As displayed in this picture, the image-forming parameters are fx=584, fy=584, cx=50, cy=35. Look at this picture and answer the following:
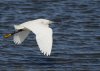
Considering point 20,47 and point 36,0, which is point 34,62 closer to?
point 20,47

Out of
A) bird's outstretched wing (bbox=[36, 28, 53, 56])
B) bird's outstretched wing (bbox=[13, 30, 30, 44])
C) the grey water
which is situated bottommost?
the grey water

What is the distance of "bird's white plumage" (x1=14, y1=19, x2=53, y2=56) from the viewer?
870 centimetres

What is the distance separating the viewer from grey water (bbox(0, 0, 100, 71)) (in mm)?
12383

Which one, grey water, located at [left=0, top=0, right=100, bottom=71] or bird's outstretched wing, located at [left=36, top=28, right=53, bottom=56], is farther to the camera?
grey water, located at [left=0, top=0, right=100, bottom=71]

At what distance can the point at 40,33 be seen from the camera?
357 inches

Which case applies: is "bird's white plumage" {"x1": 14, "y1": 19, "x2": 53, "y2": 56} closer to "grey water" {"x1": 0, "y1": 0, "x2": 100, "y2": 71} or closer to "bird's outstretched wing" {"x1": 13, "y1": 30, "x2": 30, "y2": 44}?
"bird's outstretched wing" {"x1": 13, "y1": 30, "x2": 30, "y2": 44}

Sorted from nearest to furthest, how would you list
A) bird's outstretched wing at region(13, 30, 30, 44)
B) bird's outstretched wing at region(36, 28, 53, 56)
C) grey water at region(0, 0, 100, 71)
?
1. bird's outstretched wing at region(36, 28, 53, 56)
2. bird's outstretched wing at region(13, 30, 30, 44)
3. grey water at region(0, 0, 100, 71)

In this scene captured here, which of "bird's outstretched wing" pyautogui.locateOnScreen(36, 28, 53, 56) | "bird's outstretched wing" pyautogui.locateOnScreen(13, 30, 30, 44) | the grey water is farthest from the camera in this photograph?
the grey water

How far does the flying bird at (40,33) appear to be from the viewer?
8.70m

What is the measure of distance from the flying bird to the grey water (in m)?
1.87

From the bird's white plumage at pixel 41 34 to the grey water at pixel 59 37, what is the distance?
6.11 ft

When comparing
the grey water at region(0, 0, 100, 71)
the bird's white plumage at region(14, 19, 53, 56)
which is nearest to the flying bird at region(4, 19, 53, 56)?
the bird's white plumage at region(14, 19, 53, 56)

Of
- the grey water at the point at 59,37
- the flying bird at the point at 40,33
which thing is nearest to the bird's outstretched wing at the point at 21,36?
the flying bird at the point at 40,33

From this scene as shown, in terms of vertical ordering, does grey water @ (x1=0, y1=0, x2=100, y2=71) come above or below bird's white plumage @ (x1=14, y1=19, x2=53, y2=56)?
below
